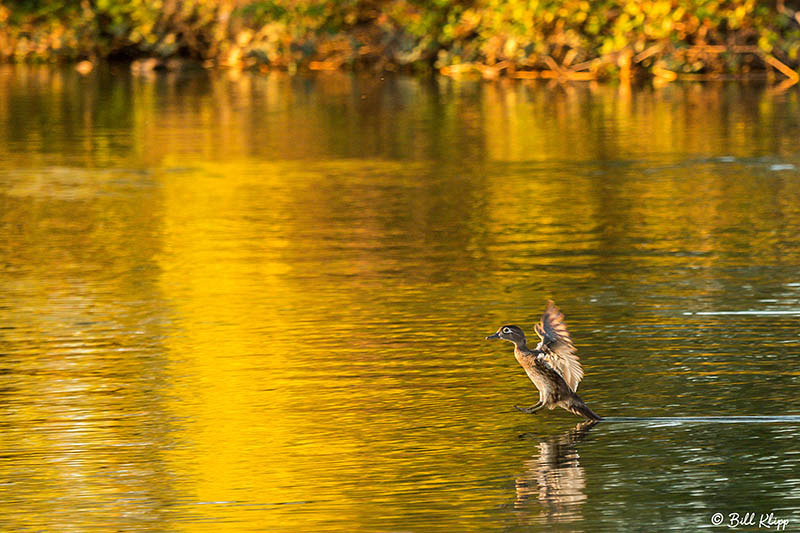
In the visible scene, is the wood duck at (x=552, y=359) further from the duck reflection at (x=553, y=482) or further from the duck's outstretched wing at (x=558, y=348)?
the duck reflection at (x=553, y=482)

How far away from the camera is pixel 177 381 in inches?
323

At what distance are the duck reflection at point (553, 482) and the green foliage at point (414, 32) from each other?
2591 centimetres

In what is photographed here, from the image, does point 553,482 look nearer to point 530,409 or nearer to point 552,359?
point 552,359

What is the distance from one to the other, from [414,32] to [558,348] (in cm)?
3262

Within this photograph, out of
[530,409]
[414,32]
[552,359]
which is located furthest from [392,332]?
[414,32]

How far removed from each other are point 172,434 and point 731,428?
199cm

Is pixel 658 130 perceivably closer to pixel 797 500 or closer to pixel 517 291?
pixel 517 291

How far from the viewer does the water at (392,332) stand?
6191 millimetres

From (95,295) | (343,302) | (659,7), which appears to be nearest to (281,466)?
(343,302)

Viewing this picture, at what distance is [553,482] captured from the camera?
627cm

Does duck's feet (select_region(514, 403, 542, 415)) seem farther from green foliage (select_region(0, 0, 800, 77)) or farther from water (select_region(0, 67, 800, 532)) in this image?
green foliage (select_region(0, 0, 800, 77))

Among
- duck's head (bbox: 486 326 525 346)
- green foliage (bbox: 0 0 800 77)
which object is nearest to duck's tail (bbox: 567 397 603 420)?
Result: duck's head (bbox: 486 326 525 346)

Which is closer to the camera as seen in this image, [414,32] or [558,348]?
[558,348]

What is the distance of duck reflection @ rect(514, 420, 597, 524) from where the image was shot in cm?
585
